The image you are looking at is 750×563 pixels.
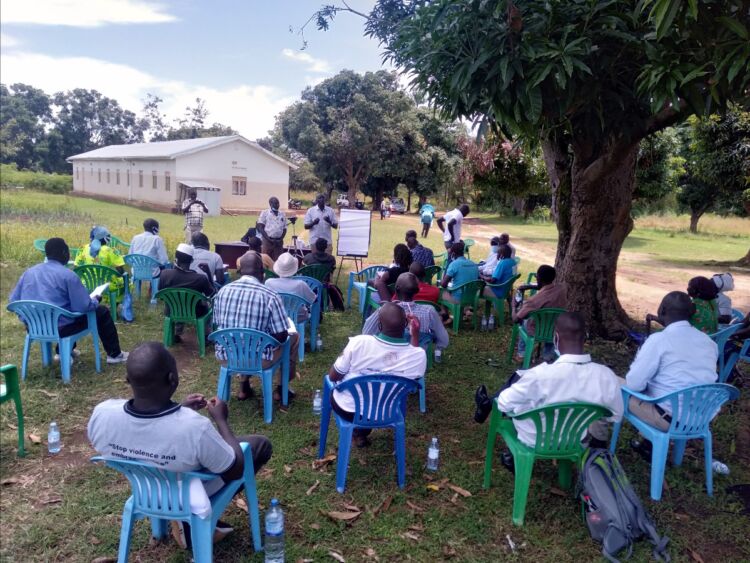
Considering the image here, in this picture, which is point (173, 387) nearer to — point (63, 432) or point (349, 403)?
point (349, 403)

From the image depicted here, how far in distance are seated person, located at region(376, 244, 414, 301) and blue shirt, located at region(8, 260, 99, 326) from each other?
10.2 ft

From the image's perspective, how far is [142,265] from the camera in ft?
26.8

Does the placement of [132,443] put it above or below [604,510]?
above

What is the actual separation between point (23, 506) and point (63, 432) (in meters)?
1.04

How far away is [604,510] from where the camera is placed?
130 inches

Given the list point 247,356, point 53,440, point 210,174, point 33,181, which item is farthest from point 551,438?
point 33,181

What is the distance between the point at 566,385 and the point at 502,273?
181 inches

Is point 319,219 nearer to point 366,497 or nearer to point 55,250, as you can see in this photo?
point 55,250

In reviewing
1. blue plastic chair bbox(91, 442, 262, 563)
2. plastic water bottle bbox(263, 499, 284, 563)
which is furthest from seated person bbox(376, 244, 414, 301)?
blue plastic chair bbox(91, 442, 262, 563)

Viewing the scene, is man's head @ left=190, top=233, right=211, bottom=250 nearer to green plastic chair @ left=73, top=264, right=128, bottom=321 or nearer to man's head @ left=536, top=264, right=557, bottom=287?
green plastic chair @ left=73, top=264, right=128, bottom=321

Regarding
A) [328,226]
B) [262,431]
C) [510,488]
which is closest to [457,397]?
[510,488]

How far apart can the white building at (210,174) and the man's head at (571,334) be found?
94.6 ft

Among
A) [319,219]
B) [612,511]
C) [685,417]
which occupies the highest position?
[319,219]

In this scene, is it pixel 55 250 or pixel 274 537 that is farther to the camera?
pixel 55 250
